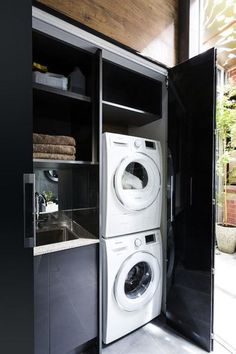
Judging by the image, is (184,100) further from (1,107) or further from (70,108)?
(1,107)

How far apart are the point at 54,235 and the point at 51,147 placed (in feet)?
2.77

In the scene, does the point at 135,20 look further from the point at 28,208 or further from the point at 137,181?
the point at 28,208

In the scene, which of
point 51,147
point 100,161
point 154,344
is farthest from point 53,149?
point 154,344

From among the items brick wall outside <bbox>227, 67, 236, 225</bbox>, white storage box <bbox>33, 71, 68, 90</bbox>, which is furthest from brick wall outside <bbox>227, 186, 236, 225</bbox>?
white storage box <bbox>33, 71, 68, 90</bbox>

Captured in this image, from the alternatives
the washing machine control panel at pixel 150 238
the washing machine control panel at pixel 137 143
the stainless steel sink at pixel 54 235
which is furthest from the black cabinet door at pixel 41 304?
the washing machine control panel at pixel 137 143

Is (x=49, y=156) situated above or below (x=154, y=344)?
above

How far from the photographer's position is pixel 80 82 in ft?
4.98

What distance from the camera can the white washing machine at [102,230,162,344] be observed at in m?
1.54

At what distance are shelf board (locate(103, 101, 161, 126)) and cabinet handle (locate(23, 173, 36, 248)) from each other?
1075mm

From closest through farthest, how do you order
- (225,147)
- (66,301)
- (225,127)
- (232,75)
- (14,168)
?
(14,168) < (66,301) < (225,127) < (225,147) < (232,75)

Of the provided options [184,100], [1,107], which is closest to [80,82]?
[184,100]

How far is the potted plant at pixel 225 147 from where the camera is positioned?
3047 mm

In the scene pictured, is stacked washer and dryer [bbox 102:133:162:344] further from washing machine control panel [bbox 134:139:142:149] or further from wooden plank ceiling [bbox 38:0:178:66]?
wooden plank ceiling [bbox 38:0:178:66]

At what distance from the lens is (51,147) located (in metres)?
1.38
